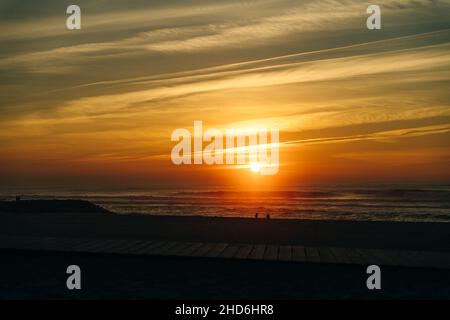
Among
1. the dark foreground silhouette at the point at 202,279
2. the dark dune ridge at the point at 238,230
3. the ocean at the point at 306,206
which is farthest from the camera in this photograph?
the ocean at the point at 306,206

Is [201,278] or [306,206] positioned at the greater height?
[306,206]

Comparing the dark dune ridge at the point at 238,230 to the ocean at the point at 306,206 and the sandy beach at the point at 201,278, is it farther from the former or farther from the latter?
the ocean at the point at 306,206

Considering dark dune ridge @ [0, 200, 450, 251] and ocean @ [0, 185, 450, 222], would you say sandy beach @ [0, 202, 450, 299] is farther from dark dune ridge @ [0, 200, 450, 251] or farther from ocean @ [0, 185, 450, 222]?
ocean @ [0, 185, 450, 222]

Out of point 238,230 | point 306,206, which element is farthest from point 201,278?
point 306,206

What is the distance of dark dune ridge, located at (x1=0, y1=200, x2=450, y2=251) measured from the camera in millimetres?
14570

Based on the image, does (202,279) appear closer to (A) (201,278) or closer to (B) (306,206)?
(A) (201,278)

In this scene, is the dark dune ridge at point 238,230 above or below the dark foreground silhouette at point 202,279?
above

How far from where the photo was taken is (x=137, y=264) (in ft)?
34.9

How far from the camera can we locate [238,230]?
1659 cm

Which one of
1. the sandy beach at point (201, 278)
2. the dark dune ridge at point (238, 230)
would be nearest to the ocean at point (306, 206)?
the dark dune ridge at point (238, 230)

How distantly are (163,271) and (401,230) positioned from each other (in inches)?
386

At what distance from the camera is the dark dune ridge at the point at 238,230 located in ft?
47.8
